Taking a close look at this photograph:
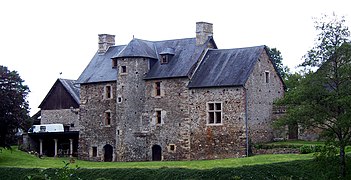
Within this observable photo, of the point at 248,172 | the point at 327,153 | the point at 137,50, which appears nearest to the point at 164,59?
the point at 137,50

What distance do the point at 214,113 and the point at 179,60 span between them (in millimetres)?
5369

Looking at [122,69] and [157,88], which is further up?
[122,69]

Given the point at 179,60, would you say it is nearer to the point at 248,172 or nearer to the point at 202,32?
the point at 202,32

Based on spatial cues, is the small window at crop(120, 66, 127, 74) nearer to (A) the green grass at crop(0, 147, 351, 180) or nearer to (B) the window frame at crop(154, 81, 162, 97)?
(B) the window frame at crop(154, 81, 162, 97)

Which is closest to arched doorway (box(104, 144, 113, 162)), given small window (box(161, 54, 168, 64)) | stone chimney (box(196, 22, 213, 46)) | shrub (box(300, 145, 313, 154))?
small window (box(161, 54, 168, 64))

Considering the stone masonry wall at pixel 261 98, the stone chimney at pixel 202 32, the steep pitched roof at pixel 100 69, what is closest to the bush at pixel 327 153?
the stone masonry wall at pixel 261 98

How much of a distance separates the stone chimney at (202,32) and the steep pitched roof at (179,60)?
44 centimetres

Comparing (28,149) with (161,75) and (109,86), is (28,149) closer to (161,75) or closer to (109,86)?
(109,86)

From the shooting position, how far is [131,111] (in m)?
45.9

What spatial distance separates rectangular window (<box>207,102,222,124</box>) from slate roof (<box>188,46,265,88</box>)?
1.31 meters

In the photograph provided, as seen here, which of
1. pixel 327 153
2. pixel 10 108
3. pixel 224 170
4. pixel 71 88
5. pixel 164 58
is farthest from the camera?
pixel 71 88

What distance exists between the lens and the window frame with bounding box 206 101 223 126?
42.7 m

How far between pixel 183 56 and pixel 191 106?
14.2 ft

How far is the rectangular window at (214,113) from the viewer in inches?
1683
